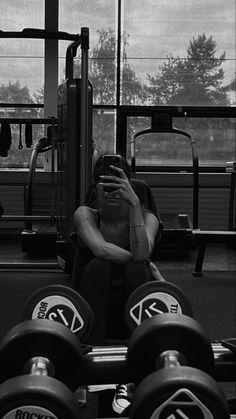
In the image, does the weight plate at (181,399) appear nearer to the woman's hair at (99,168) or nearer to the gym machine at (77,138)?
the woman's hair at (99,168)

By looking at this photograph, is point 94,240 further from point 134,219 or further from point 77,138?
point 77,138

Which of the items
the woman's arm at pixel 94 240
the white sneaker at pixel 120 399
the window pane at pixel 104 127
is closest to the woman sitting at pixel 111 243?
the woman's arm at pixel 94 240

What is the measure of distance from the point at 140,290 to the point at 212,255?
4430mm

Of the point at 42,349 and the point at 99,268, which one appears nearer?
the point at 42,349

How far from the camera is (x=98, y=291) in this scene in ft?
6.85

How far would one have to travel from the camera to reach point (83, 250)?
7.57 ft

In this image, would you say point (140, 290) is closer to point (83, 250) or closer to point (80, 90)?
point (83, 250)

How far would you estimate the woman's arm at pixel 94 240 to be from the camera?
2.17 meters

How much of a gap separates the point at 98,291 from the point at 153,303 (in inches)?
31.9

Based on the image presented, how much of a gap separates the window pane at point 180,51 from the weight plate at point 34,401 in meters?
5.86

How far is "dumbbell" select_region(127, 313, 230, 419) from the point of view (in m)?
0.74

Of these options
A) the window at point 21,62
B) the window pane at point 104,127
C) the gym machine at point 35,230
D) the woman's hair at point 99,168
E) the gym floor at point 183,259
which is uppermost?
the window at point 21,62

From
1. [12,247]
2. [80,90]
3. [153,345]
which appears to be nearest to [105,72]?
[12,247]

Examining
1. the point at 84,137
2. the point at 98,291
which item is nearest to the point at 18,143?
the point at 84,137
